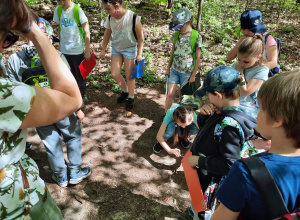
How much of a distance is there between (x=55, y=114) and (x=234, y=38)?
932 cm

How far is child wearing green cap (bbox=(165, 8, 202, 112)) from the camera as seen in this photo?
3758 mm

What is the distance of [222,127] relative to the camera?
180 cm

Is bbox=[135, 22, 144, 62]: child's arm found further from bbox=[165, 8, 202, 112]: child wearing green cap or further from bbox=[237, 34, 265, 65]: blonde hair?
bbox=[237, 34, 265, 65]: blonde hair

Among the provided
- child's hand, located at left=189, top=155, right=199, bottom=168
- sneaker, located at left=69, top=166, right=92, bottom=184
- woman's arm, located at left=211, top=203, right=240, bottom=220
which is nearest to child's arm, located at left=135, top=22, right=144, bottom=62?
sneaker, located at left=69, top=166, right=92, bottom=184

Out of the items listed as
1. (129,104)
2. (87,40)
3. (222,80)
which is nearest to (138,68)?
(129,104)

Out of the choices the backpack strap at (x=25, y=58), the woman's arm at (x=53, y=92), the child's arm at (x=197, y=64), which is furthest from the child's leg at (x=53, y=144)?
the child's arm at (x=197, y=64)

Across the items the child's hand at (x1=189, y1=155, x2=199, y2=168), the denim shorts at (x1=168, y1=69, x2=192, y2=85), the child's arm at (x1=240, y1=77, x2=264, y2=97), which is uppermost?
the child's arm at (x1=240, y1=77, x2=264, y2=97)

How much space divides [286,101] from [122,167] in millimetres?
2814

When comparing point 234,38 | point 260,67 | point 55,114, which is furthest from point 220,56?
point 55,114

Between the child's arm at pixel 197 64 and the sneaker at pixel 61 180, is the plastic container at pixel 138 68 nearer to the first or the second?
the child's arm at pixel 197 64

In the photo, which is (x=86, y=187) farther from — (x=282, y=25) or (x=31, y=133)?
(x=282, y=25)

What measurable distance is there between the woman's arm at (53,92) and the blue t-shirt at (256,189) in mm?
970

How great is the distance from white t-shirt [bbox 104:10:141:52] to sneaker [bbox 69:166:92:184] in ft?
7.80

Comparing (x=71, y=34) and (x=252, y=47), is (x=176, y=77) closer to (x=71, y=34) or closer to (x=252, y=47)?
(x=252, y=47)
